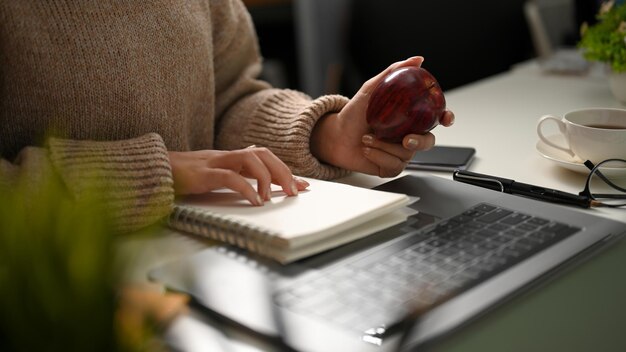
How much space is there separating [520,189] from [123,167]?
1.42 ft

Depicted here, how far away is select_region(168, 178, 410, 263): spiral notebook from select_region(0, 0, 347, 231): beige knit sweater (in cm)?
5

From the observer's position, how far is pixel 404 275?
0.60m

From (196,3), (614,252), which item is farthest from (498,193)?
(196,3)

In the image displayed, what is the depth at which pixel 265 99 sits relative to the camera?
1.04m

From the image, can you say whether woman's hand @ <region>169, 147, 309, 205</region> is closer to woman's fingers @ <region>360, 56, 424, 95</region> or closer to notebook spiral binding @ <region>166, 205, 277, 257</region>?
notebook spiral binding @ <region>166, 205, 277, 257</region>

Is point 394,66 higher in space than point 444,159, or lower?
higher

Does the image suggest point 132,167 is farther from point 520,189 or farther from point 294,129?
point 520,189

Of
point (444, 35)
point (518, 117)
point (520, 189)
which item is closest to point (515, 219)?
point (520, 189)

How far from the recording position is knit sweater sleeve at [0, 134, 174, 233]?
68cm

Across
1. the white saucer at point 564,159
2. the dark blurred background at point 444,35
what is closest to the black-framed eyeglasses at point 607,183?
the white saucer at point 564,159

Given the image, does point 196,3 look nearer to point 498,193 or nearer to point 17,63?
point 17,63

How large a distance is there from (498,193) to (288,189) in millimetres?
228

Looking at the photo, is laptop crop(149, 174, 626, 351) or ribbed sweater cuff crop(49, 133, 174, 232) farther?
ribbed sweater cuff crop(49, 133, 174, 232)

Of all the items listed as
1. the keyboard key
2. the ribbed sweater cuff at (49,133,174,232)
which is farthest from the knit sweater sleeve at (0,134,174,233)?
the keyboard key
